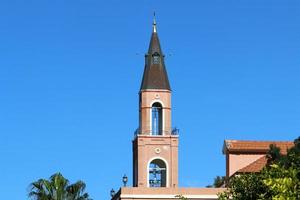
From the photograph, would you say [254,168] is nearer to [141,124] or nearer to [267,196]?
[141,124]

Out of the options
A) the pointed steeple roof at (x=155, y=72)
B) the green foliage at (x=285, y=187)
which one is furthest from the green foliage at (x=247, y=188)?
the pointed steeple roof at (x=155, y=72)

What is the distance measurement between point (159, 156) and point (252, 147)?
42.5ft

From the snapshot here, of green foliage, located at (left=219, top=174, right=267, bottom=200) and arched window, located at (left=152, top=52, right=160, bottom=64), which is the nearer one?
green foliage, located at (left=219, top=174, right=267, bottom=200)

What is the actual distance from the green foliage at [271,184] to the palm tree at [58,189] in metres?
23.3

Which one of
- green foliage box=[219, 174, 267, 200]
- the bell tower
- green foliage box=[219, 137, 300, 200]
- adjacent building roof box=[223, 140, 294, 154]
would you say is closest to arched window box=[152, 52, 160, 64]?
the bell tower

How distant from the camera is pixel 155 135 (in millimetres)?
80125

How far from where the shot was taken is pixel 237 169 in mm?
67562

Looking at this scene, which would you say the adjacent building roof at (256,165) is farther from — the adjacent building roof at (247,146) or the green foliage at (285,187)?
the green foliage at (285,187)

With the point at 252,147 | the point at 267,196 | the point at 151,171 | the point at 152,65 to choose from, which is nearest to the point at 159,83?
the point at 152,65

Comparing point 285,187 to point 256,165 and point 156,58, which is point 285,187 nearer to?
point 256,165

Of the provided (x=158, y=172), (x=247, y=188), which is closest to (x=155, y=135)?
(x=158, y=172)

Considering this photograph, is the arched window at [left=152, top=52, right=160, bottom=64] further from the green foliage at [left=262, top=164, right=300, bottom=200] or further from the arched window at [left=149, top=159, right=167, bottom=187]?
the green foliage at [left=262, top=164, right=300, bottom=200]

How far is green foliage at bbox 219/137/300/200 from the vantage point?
27125mm

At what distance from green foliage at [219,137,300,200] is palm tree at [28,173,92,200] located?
23.3 meters
